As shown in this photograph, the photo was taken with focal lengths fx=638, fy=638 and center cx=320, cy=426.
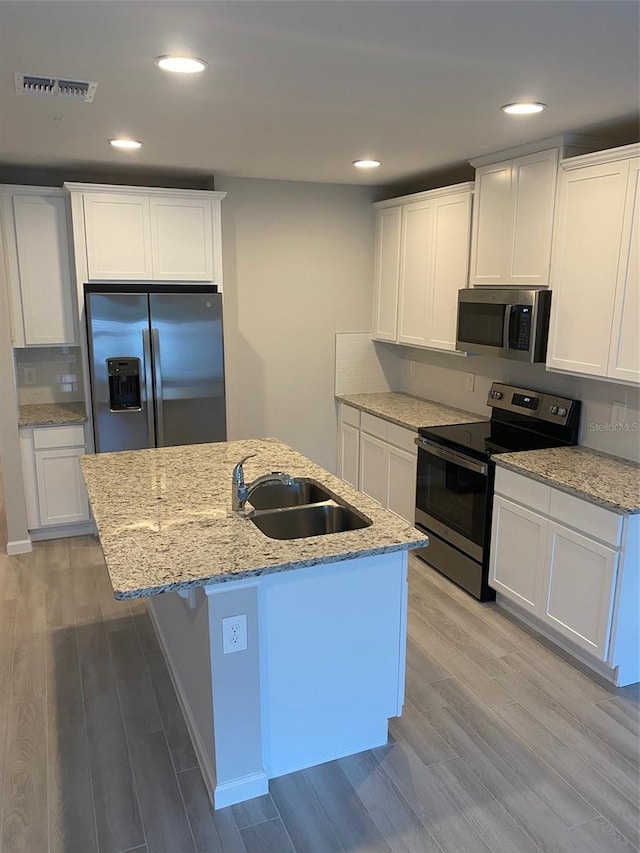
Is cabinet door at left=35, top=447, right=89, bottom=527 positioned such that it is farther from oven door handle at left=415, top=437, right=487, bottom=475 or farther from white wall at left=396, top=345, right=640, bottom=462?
white wall at left=396, top=345, right=640, bottom=462

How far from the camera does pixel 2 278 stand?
3875mm

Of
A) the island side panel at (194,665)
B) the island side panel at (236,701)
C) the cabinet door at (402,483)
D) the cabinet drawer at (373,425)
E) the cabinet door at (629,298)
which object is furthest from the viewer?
the cabinet drawer at (373,425)

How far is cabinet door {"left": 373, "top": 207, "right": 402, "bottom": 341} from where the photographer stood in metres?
4.82

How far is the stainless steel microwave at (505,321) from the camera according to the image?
11.1ft

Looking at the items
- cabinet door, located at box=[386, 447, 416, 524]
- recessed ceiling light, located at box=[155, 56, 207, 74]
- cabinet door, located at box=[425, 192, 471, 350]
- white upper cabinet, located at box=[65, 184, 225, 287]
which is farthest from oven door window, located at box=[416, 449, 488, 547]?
recessed ceiling light, located at box=[155, 56, 207, 74]

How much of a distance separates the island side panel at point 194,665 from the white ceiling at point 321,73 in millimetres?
1724

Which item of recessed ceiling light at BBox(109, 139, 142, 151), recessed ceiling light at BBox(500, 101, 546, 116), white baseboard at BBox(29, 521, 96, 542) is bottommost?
white baseboard at BBox(29, 521, 96, 542)

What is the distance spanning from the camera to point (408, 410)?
4.70 metres

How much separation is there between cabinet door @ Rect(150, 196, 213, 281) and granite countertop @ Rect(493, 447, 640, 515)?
2.43m

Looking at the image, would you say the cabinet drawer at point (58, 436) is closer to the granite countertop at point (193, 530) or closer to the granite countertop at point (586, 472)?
the granite countertop at point (193, 530)

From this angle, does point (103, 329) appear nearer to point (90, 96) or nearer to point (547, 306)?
point (90, 96)

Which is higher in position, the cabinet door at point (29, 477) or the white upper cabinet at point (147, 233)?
the white upper cabinet at point (147, 233)

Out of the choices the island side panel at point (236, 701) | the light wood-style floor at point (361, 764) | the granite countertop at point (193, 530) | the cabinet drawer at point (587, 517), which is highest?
the granite countertop at point (193, 530)

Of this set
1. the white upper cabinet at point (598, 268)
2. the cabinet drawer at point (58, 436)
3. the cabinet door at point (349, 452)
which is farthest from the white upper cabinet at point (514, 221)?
the cabinet drawer at point (58, 436)
